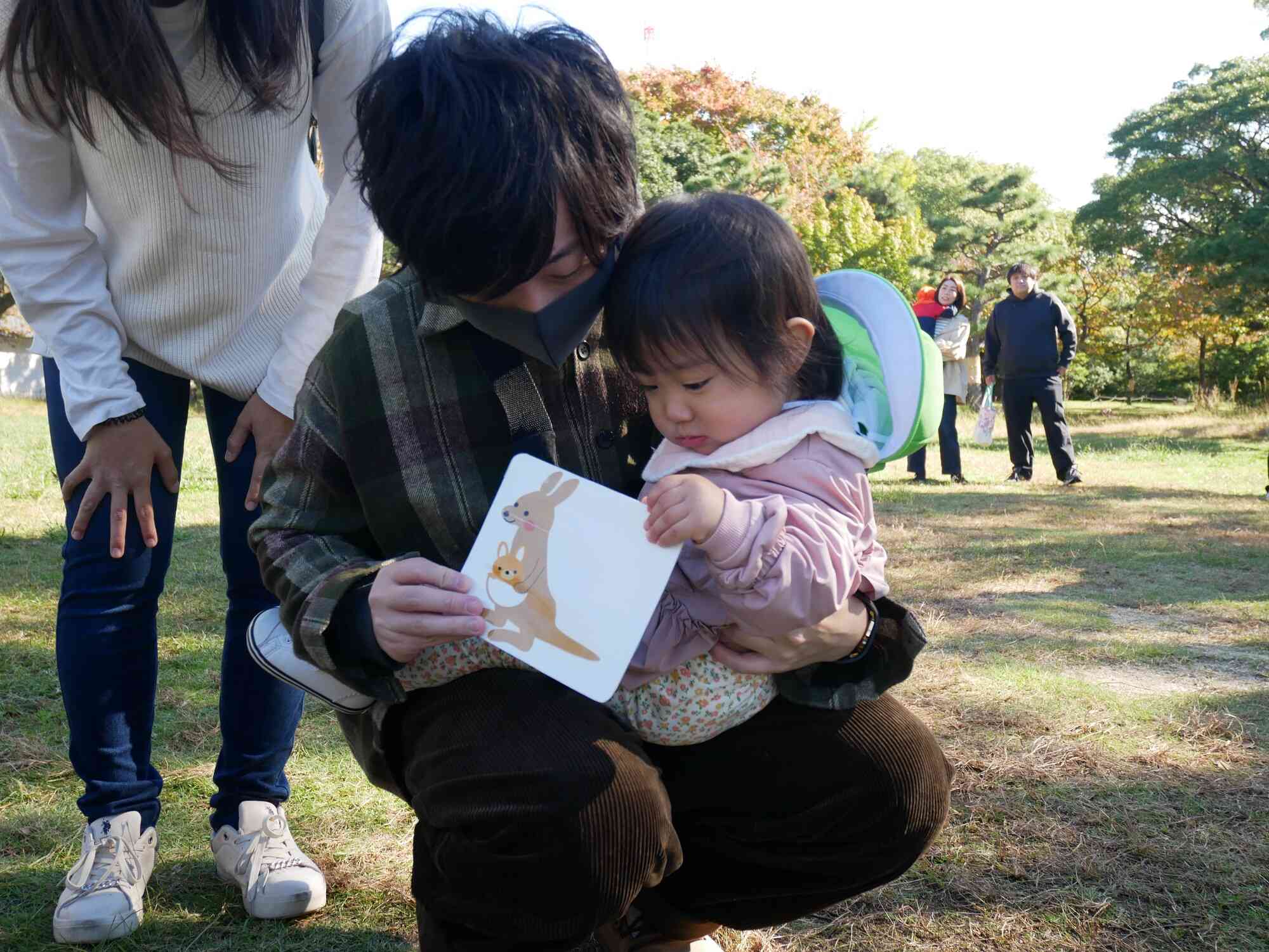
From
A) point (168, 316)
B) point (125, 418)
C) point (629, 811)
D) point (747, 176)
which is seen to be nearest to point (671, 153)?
point (747, 176)

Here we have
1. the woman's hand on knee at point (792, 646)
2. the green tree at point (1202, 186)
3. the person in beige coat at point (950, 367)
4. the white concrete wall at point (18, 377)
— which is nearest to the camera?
the woman's hand on knee at point (792, 646)

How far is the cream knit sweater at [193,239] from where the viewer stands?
1627 mm

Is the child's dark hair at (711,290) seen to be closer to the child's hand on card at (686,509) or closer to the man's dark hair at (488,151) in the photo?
the man's dark hair at (488,151)

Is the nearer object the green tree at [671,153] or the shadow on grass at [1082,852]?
the shadow on grass at [1082,852]

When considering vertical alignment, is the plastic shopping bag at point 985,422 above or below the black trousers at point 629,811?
below

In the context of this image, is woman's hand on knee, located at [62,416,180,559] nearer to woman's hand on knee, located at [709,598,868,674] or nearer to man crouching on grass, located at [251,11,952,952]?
man crouching on grass, located at [251,11,952,952]

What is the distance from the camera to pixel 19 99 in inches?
60.5

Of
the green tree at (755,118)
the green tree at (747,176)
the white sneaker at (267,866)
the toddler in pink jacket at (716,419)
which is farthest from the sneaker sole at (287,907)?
the green tree at (755,118)

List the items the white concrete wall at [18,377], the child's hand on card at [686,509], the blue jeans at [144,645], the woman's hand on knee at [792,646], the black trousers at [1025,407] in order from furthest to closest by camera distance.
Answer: the white concrete wall at [18,377]
the black trousers at [1025,407]
the blue jeans at [144,645]
the woman's hand on knee at [792,646]
the child's hand on card at [686,509]

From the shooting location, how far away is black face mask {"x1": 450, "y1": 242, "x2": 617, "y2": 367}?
1371 mm

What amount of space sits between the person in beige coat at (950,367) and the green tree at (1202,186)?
334 inches

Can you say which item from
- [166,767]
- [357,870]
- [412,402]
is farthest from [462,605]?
[166,767]

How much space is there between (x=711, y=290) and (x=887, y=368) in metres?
0.27

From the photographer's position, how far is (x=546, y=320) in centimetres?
137
